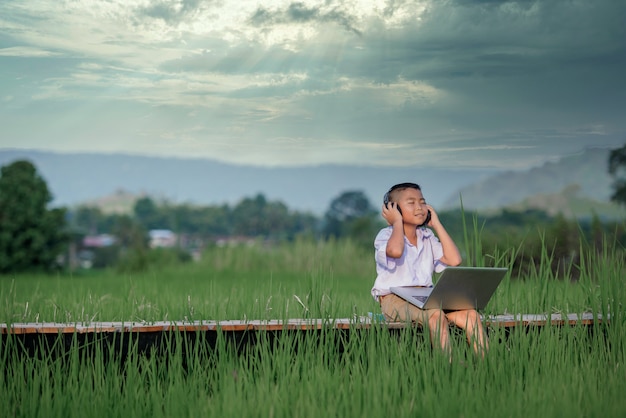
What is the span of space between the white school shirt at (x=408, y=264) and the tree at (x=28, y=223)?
10.9 m

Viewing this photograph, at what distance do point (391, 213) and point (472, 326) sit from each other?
3.13ft

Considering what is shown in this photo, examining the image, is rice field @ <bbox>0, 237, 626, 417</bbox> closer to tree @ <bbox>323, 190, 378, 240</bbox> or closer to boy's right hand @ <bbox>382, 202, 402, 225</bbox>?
boy's right hand @ <bbox>382, 202, 402, 225</bbox>

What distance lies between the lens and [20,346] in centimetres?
441

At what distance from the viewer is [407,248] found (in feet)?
17.0

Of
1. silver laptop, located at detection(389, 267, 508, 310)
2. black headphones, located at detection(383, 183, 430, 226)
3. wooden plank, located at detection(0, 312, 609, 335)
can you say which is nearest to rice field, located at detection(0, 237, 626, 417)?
wooden plank, located at detection(0, 312, 609, 335)

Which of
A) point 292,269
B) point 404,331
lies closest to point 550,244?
point 292,269

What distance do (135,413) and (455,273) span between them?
1.85 meters

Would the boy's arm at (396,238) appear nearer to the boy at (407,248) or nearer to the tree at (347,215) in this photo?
the boy at (407,248)

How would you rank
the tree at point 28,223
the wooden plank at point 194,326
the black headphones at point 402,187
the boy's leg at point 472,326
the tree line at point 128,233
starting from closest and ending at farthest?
the boy's leg at point 472,326, the wooden plank at point 194,326, the black headphones at point 402,187, the tree line at point 128,233, the tree at point 28,223

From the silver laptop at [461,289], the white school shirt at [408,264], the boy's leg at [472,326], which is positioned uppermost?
the white school shirt at [408,264]

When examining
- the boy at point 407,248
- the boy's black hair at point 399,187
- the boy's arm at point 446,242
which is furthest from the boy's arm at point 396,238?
the boy's arm at point 446,242

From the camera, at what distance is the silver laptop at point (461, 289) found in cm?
432

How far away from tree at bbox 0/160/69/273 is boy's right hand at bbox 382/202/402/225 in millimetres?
10943

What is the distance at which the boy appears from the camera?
16.1 ft
